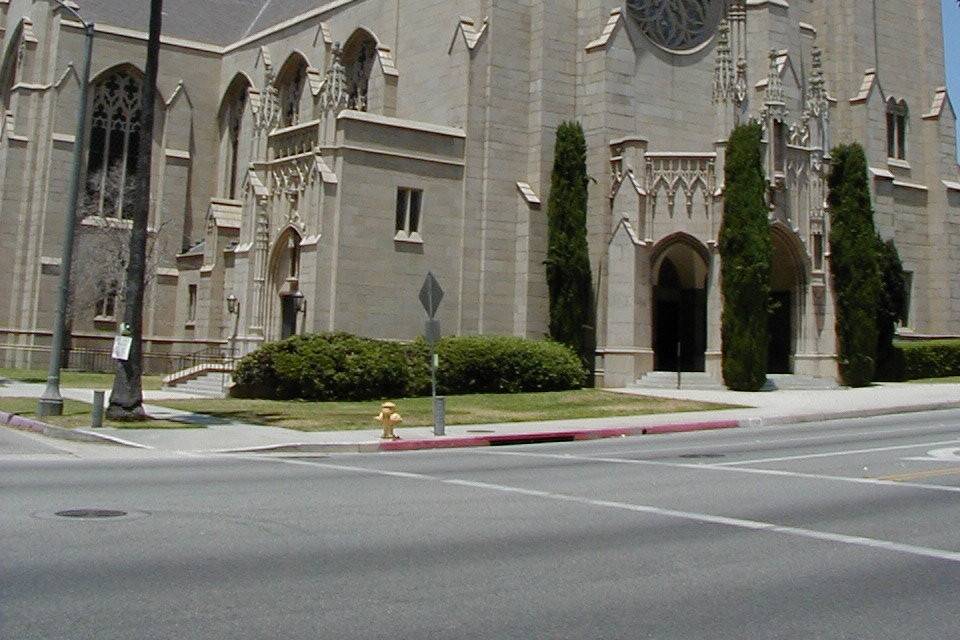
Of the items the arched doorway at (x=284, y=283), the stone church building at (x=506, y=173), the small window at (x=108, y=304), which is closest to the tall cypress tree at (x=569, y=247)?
the stone church building at (x=506, y=173)

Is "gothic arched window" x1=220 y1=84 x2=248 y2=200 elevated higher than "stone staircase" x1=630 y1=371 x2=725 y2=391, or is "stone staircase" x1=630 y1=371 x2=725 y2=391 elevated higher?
"gothic arched window" x1=220 y1=84 x2=248 y2=200

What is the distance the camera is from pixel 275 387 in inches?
1084

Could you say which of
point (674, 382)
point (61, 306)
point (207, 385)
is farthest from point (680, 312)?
point (61, 306)

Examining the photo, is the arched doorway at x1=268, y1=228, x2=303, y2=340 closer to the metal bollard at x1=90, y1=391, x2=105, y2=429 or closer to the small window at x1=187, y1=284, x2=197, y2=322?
the small window at x1=187, y1=284, x2=197, y2=322

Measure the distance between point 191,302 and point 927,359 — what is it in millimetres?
30920

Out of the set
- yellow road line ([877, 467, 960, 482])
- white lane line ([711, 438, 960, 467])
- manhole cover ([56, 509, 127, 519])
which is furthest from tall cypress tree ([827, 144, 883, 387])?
manhole cover ([56, 509, 127, 519])

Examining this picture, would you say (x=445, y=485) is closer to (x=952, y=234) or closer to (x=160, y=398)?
(x=160, y=398)

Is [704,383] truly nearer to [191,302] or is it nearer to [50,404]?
[50,404]

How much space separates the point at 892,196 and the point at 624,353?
16450 mm

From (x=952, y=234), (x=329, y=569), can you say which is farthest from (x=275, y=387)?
(x=952, y=234)

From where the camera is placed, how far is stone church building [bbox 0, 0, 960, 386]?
31578mm

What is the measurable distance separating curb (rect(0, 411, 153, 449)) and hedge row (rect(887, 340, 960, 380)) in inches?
1145

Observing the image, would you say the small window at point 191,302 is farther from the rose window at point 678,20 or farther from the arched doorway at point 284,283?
the rose window at point 678,20

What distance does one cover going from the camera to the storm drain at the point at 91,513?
9219mm
